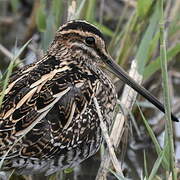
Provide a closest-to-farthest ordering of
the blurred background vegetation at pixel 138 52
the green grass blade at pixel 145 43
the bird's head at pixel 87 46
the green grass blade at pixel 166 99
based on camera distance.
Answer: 1. the green grass blade at pixel 166 99
2. the bird's head at pixel 87 46
3. the green grass blade at pixel 145 43
4. the blurred background vegetation at pixel 138 52

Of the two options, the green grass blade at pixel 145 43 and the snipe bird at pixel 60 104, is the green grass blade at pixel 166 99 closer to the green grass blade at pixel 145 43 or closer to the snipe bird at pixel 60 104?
the snipe bird at pixel 60 104

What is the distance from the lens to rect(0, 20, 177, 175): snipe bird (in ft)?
10.9

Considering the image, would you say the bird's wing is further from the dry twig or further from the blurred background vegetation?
the blurred background vegetation

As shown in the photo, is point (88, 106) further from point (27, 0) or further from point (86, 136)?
point (27, 0)

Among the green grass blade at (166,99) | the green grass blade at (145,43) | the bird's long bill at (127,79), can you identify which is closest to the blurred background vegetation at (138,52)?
the green grass blade at (145,43)

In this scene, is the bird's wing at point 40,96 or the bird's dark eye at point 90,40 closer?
the bird's wing at point 40,96

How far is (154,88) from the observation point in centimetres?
470

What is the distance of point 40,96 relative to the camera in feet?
11.1

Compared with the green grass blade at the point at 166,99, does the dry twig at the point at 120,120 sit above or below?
above

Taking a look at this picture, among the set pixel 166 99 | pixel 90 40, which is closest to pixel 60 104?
pixel 90 40

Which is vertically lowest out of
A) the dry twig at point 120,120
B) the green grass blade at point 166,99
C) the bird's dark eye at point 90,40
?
the green grass blade at point 166,99

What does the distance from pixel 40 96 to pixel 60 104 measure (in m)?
0.11

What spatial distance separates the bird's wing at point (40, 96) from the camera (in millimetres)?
3293

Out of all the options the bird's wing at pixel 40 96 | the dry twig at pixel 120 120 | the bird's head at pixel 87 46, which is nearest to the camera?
the bird's wing at pixel 40 96
